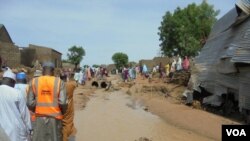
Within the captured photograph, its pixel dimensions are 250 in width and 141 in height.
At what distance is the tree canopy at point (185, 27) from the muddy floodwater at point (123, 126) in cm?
2530

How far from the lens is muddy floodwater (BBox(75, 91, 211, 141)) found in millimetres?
12188

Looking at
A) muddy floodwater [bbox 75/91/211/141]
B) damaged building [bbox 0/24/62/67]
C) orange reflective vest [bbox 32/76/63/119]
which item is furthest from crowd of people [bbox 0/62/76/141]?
damaged building [bbox 0/24/62/67]

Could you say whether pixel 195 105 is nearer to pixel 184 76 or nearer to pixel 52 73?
pixel 184 76

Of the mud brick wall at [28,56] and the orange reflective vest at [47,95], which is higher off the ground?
the mud brick wall at [28,56]

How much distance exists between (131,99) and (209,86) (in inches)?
266

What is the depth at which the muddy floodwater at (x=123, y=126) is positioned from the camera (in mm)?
12188

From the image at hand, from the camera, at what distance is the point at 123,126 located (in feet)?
46.8

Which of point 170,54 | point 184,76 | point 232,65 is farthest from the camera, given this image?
point 170,54

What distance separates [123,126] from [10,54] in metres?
16.0

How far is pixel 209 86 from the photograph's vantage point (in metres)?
19.2

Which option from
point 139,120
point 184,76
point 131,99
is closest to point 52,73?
point 139,120

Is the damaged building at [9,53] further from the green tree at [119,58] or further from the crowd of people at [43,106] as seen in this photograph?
the green tree at [119,58]

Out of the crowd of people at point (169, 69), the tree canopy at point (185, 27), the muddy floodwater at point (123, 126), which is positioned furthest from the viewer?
the tree canopy at point (185, 27)

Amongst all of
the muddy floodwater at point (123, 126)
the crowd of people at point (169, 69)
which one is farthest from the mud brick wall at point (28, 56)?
the muddy floodwater at point (123, 126)
